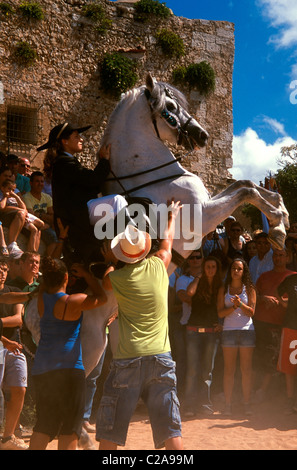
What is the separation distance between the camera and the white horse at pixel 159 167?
5.02m

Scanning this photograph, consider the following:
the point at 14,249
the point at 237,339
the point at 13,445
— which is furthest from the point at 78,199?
the point at 237,339

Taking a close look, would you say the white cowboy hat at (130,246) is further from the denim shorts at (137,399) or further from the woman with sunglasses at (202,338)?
the woman with sunglasses at (202,338)

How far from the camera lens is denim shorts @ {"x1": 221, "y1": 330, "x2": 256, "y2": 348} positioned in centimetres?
763

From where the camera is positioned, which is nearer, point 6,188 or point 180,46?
point 6,188

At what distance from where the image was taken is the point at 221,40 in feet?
49.7

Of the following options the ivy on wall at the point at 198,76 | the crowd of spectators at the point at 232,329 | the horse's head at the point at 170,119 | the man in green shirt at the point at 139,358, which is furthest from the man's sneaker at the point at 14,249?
the ivy on wall at the point at 198,76

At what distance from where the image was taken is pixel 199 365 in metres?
7.70

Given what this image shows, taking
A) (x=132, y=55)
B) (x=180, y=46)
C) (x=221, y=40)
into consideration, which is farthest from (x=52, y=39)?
(x=221, y=40)

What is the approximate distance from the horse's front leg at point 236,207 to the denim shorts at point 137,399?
5.51ft

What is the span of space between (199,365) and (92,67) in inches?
336

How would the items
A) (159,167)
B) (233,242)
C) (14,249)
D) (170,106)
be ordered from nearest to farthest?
1. (159,167)
2. (170,106)
3. (14,249)
4. (233,242)

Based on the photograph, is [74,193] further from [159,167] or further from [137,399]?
[137,399]

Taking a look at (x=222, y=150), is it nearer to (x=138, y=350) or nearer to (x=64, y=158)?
(x=64, y=158)

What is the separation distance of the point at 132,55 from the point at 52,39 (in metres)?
2.10
